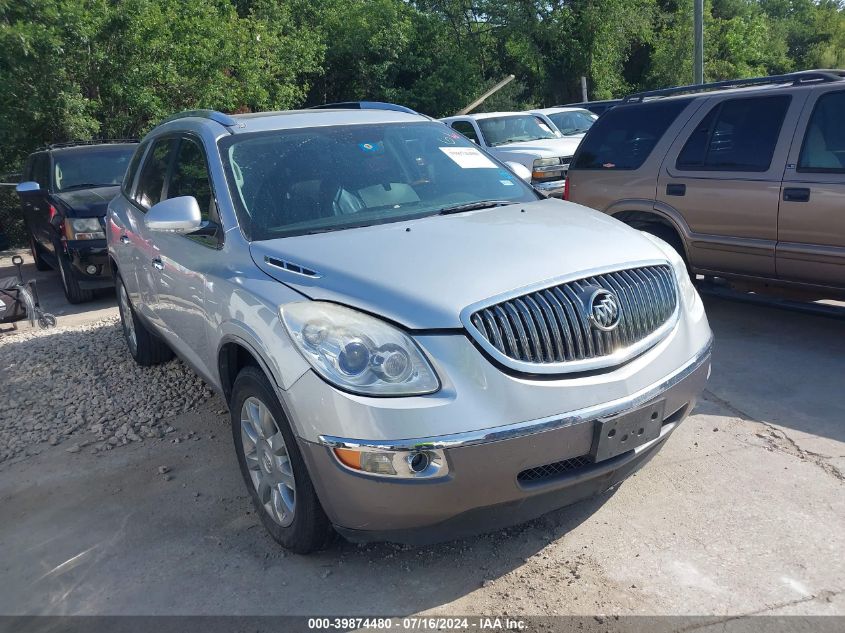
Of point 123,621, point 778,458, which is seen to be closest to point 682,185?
point 778,458

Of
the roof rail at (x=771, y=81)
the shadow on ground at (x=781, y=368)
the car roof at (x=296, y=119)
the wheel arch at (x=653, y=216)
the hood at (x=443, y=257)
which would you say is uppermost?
the car roof at (x=296, y=119)

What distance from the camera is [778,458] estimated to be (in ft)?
12.7

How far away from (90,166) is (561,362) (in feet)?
27.6

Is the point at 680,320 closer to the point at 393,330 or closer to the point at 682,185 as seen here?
the point at 393,330

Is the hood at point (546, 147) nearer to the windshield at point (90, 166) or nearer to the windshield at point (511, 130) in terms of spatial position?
the windshield at point (511, 130)

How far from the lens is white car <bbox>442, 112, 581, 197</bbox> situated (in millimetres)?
11172

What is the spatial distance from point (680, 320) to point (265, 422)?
5.89 ft

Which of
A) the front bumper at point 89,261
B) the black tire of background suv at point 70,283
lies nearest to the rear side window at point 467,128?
the front bumper at point 89,261

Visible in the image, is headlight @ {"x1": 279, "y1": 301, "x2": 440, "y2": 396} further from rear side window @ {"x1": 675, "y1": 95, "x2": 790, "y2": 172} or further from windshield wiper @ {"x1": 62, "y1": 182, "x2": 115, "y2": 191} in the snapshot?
windshield wiper @ {"x1": 62, "y1": 182, "x2": 115, "y2": 191}

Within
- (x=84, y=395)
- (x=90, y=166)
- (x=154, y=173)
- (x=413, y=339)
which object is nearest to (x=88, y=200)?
(x=90, y=166)

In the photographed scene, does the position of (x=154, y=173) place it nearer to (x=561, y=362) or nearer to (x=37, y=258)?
(x=561, y=362)

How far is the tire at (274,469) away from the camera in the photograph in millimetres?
3012

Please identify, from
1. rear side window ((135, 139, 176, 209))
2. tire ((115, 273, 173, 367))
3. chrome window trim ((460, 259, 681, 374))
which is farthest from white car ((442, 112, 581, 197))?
chrome window trim ((460, 259, 681, 374))

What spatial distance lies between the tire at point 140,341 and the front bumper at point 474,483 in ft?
10.8
